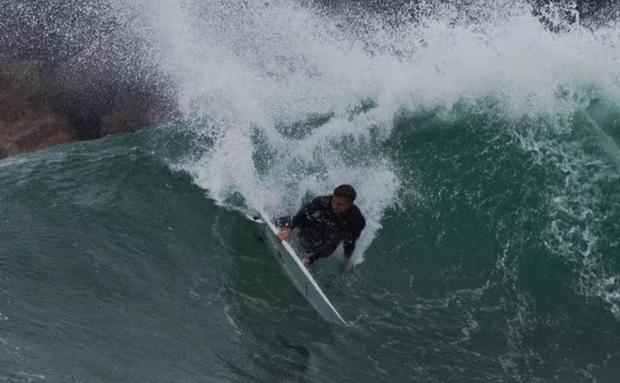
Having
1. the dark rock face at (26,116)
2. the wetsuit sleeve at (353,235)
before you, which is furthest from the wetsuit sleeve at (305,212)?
the dark rock face at (26,116)

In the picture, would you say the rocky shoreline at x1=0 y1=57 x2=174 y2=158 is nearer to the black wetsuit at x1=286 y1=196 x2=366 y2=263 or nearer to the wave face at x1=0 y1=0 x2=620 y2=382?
the wave face at x1=0 y1=0 x2=620 y2=382

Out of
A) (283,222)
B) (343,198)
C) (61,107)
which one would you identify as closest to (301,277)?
(283,222)

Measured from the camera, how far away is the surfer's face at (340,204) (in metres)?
9.56

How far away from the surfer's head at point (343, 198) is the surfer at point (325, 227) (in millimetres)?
28

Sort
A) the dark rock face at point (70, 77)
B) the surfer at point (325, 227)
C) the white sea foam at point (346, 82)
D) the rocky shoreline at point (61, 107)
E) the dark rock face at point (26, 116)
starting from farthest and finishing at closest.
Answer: the dark rock face at point (70, 77) < the rocky shoreline at point (61, 107) < the dark rock face at point (26, 116) < the white sea foam at point (346, 82) < the surfer at point (325, 227)

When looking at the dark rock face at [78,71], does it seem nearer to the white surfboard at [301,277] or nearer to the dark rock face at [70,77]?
the dark rock face at [70,77]

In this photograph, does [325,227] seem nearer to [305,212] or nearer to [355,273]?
[305,212]

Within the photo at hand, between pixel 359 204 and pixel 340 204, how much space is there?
1.89 m

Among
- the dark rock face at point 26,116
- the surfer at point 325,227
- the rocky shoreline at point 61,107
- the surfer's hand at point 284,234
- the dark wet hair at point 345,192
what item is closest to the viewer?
the dark wet hair at point 345,192

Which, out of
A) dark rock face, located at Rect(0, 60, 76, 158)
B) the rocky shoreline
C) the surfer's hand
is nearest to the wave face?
the surfer's hand

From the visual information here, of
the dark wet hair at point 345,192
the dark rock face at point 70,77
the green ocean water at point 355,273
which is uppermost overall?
the dark rock face at point 70,77

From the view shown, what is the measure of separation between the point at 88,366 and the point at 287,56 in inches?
326

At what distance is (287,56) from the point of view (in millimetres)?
14930

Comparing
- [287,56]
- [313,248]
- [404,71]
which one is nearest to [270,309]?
[313,248]
